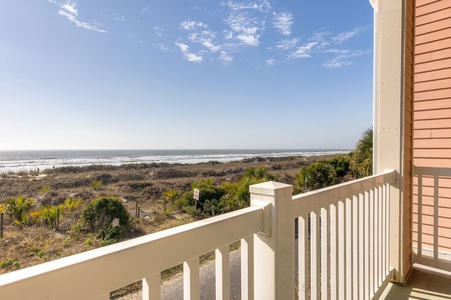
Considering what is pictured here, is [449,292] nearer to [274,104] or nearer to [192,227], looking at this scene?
[192,227]

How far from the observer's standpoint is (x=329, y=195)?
1154 mm

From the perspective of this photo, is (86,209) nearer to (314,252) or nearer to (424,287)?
(314,252)

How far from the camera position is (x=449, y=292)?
192 cm

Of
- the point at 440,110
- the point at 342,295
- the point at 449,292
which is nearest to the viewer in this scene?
the point at 342,295

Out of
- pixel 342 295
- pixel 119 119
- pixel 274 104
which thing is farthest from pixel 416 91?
pixel 274 104

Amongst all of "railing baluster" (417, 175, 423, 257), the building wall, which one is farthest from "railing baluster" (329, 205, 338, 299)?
the building wall

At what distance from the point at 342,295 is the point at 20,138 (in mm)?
9254

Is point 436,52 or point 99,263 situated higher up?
point 436,52

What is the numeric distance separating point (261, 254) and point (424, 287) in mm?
2009

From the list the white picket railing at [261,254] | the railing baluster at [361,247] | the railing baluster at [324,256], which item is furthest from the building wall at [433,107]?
the railing baluster at [324,256]

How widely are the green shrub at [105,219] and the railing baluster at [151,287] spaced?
4.11 meters

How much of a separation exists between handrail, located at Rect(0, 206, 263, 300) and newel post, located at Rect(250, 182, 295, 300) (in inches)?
6.0

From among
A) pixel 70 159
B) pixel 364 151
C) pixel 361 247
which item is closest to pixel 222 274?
pixel 361 247

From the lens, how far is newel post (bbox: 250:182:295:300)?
0.81 metres
